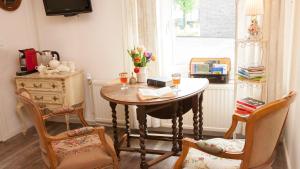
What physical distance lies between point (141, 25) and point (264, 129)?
2.12 m

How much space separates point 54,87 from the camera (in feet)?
11.7

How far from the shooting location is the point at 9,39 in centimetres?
376

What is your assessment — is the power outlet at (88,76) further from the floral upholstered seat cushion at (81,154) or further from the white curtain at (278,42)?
the white curtain at (278,42)

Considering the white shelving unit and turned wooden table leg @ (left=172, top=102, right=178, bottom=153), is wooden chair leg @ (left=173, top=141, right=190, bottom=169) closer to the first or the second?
turned wooden table leg @ (left=172, top=102, right=178, bottom=153)

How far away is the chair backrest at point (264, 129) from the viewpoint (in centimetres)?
162

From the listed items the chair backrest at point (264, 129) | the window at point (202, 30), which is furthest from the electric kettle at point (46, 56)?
the chair backrest at point (264, 129)

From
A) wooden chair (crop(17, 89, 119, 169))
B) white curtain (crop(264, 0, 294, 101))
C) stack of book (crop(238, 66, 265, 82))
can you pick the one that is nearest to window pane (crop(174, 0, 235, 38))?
white curtain (crop(264, 0, 294, 101))

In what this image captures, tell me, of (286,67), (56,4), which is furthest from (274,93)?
Answer: (56,4)

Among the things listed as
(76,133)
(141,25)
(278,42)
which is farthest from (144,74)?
(278,42)

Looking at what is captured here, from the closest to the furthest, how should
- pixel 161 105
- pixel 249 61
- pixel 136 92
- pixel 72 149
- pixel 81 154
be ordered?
pixel 81 154, pixel 72 149, pixel 136 92, pixel 161 105, pixel 249 61

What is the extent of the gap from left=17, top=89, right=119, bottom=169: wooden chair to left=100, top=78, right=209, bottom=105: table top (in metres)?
0.36

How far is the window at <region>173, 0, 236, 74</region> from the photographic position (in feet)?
11.5

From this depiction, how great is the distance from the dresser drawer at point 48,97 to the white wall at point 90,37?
0.50 metres

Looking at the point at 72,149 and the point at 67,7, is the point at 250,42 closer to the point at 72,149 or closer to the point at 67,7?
the point at 72,149
